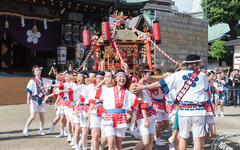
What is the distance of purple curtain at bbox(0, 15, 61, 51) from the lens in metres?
14.8

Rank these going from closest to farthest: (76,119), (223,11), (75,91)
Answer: (76,119)
(75,91)
(223,11)

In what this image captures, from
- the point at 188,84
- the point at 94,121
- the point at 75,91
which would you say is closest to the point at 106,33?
the point at 75,91

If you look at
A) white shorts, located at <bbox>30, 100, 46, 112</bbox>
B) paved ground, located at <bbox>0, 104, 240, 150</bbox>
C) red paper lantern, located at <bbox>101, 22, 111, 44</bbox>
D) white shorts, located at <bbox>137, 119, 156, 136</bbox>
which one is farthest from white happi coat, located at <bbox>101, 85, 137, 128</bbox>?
red paper lantern, located at <bbox>101, 22, 111, 44</bbox>

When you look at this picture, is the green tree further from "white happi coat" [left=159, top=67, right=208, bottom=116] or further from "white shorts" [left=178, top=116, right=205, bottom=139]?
"white shorts" [left=178, top=116, right=205, bottom=139]

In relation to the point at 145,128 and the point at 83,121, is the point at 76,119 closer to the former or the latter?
the point at 83,121

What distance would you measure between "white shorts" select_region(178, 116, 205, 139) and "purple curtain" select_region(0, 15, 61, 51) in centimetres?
1306

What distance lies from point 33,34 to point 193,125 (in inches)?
532

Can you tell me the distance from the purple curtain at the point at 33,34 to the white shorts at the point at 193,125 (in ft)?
42.9

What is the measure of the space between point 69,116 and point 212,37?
24173 millimetres

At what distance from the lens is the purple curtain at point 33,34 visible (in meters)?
14.8

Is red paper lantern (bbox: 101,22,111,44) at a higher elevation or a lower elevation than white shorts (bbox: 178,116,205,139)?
higher

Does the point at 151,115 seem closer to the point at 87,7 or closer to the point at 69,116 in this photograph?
the point at 69,116

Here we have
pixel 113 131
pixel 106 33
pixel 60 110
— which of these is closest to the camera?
pixel 113 131

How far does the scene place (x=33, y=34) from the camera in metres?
15.6
